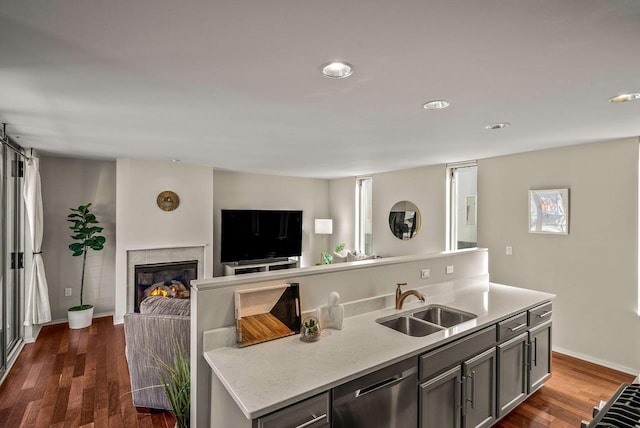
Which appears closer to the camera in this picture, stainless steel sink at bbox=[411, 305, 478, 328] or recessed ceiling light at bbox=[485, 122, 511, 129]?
stainless steel sink at bbox=[411, 305, 478, 328]

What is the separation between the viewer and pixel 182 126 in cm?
287

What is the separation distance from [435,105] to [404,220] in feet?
11.8

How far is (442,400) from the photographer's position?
204cm

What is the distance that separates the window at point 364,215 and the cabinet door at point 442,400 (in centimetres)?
453

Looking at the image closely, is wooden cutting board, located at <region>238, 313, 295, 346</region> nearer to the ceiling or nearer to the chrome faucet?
the chrome faucet

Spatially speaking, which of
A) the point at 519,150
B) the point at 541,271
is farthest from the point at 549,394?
the point at 519,150

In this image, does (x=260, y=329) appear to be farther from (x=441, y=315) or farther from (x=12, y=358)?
(x=12, y=358)

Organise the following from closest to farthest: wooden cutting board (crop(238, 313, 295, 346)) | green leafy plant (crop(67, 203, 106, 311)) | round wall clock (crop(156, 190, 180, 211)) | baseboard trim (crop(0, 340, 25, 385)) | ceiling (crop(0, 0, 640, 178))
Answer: ceiling (crop(0, 0, 640, 178))
wooden cutting board (crop(238, 313, 295, 346))
baseboard trim (crop(0, 340, 25, 385))
green leafy plant (crop(67, 203, 106, 311))
round wall clock (crop(156, 190, 180, 211))

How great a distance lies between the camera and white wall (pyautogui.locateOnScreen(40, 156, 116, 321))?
4.62 m

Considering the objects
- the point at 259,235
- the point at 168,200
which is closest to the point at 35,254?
the point at 168,200

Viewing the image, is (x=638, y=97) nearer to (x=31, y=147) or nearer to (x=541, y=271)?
(x=541, y=271)

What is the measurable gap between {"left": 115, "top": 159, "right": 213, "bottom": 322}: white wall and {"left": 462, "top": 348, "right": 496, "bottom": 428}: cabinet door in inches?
167

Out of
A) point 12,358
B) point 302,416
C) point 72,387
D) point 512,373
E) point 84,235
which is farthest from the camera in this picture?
point 84,235

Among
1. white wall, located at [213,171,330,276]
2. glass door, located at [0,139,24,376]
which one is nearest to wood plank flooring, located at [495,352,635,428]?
glass door, located at [0,139,24,376]
